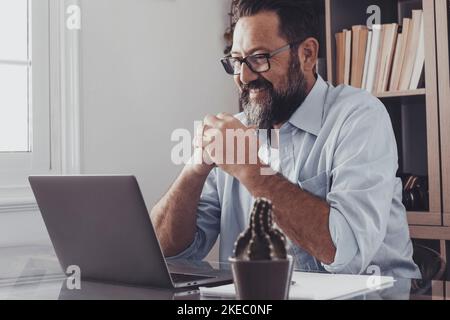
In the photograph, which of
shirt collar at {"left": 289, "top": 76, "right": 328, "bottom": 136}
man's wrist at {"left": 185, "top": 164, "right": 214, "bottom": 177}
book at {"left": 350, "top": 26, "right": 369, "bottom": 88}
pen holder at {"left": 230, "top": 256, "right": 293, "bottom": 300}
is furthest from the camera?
book at {"left": 350, "top": 26, "right": 369, "bottom": 88}

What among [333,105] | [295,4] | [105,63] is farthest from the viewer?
[105,63]

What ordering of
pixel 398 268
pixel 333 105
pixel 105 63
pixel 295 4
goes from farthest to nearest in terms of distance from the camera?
pixel 105 63, pixel 295 4, pixel 333 105, pixel 398 268

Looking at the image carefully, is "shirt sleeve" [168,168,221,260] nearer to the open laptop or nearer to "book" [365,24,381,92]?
the open laptop

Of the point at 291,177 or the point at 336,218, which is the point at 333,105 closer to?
the point at 291,177

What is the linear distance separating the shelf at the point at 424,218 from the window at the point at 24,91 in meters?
1.24

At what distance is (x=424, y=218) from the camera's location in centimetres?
233

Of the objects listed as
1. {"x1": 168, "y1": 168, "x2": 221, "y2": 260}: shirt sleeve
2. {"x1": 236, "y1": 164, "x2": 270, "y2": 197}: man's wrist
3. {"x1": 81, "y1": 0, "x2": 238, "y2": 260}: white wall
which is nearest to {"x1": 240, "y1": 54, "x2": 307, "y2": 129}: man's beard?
{"x1": 168, "y1": 168, "x2": 221, "y2": 260}: shirt sleeve

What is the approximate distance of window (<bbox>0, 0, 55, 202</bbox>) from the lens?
7.03ft

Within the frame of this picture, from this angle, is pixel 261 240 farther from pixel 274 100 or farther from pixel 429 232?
pixel 429 232

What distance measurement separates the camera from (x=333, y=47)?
2561 millimetres

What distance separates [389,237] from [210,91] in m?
1.17

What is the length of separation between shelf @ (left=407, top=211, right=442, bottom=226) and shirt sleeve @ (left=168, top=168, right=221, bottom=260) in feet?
2.59

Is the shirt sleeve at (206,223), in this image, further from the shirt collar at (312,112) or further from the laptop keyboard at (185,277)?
the laptop keyboard at (185,277)

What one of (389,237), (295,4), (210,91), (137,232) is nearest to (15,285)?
(137,232)
